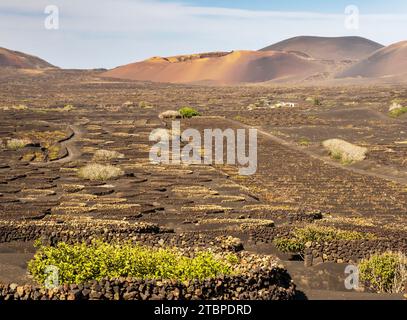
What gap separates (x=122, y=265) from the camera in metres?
17.0

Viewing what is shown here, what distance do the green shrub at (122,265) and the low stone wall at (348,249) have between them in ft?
23.1

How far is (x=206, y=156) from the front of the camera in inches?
2426

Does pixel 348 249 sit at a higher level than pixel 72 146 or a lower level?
higher

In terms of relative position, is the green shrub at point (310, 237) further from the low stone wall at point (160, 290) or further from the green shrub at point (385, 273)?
the low stone wall at point (160, 290)

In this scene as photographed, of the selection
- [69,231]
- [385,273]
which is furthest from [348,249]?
[69,231]

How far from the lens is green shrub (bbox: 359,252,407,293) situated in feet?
Answer: 65.2

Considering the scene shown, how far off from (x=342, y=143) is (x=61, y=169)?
31810 mm

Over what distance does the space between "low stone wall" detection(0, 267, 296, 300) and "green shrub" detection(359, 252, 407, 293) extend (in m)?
5.16

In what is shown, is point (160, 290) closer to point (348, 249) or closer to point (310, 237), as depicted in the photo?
point (348, 249)

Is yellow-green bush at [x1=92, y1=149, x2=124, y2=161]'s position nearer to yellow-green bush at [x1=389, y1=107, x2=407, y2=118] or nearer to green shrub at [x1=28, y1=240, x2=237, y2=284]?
green shrub at [x1=28, y1=240, x2=237, y2=284]

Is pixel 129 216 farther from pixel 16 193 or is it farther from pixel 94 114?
pixel 94 114

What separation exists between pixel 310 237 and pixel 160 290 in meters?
11.9
